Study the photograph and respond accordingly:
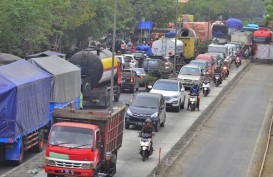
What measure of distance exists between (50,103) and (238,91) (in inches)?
1038

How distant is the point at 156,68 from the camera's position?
55.1 metres

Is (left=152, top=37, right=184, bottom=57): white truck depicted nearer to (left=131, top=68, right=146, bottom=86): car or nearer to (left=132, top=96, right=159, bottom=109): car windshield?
(left=131, top=68, right=146, bottom=86): car

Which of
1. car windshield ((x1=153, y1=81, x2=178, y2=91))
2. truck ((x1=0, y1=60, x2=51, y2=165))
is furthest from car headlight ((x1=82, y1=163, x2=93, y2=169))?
car windshield ((x1=153, y1=81, x2=178, y2=91))

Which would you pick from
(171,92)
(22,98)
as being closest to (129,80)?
(171,92)

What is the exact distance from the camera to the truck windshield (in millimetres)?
20833

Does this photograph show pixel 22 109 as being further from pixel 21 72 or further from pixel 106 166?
pixel 106 166

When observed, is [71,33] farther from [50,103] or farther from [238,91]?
[50,103]

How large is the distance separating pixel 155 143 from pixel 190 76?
2041cm

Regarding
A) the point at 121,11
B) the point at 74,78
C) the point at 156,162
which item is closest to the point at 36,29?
the point at 74,78

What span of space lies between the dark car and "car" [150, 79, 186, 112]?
14036 millimetres

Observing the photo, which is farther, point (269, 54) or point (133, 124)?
point (269, 54)

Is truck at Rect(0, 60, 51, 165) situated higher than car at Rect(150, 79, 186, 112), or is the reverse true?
truck at Rect(0, 60, 51, 165)

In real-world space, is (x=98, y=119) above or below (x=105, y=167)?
above

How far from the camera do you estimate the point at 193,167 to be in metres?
25.5
